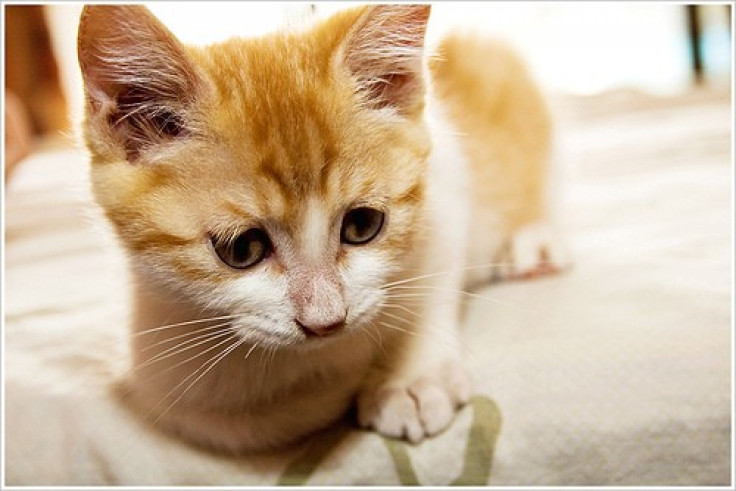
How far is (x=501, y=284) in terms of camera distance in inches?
38.4

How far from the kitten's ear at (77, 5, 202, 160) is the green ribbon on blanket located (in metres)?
0.36

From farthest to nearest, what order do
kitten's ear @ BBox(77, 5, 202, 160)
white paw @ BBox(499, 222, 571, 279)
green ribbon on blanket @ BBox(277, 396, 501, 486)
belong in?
white paw @ BBox(499, 222, 571, 279), green ribbon on blanket @ BBox(277, 396, 501, 486), kitten's ear @ BBox(77, 5, 202, 160)

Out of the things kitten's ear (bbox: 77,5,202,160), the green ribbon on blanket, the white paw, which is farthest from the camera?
the white paw

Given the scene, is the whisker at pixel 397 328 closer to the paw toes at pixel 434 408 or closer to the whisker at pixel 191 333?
the paw toes at pixel 434 408

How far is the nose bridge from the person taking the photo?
0.59 m

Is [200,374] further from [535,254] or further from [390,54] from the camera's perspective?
[535,254]

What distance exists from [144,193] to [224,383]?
228mm

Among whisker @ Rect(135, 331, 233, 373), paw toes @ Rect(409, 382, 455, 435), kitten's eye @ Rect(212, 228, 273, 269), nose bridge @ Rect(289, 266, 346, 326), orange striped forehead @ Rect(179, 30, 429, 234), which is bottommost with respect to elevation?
paw toes @ Rect(409, 382, 455, 435)

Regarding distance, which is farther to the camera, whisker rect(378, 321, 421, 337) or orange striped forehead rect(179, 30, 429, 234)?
whisker rect(378, 321, 421, 337)

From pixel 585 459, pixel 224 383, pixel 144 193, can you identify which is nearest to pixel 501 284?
pixel 585 459

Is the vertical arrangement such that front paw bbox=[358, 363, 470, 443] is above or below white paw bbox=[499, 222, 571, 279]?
below

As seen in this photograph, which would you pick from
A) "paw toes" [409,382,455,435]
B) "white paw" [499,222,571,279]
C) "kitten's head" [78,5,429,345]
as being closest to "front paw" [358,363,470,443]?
"paw toes" [409,382,455,435]

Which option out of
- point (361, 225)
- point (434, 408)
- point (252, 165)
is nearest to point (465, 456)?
point (434, 408)

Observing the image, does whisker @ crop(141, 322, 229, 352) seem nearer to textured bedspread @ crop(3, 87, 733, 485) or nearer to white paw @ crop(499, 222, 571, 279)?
textured bedspread @ crop(3, 87, 733, 485)
